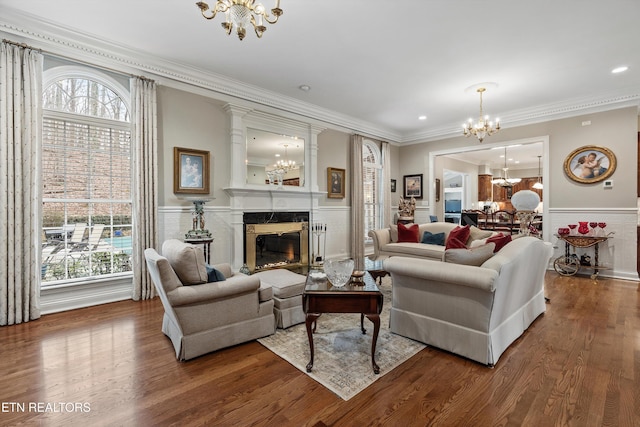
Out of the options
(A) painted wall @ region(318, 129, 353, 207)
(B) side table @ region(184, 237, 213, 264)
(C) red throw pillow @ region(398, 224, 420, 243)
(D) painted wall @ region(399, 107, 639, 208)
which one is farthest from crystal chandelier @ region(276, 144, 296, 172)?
(D) painted wall @ region(399, 107, 639, 208)

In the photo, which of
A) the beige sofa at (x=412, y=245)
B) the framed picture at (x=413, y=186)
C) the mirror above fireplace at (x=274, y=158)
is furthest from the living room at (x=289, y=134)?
the framed picture at (x=413, y=186)

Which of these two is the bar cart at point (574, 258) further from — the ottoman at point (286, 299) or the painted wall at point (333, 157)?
the ottoman at point (286, 299)

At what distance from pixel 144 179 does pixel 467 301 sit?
3.84 metres

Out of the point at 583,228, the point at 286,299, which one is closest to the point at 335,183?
the point at 286,299

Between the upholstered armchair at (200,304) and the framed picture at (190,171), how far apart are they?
171 cm

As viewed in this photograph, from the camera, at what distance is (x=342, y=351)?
2.50 metres

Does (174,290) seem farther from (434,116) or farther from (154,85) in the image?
(434,116)

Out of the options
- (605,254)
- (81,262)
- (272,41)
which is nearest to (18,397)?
(81,262)

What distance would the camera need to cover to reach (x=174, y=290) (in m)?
2.31

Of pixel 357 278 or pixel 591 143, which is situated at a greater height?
pixel 591 143

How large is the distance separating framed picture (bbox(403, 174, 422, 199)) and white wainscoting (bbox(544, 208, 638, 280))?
3056 millimetres

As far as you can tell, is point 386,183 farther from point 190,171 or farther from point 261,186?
point 190,171

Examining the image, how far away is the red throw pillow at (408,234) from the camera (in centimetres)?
572

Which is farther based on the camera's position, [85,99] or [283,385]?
[85,99]
